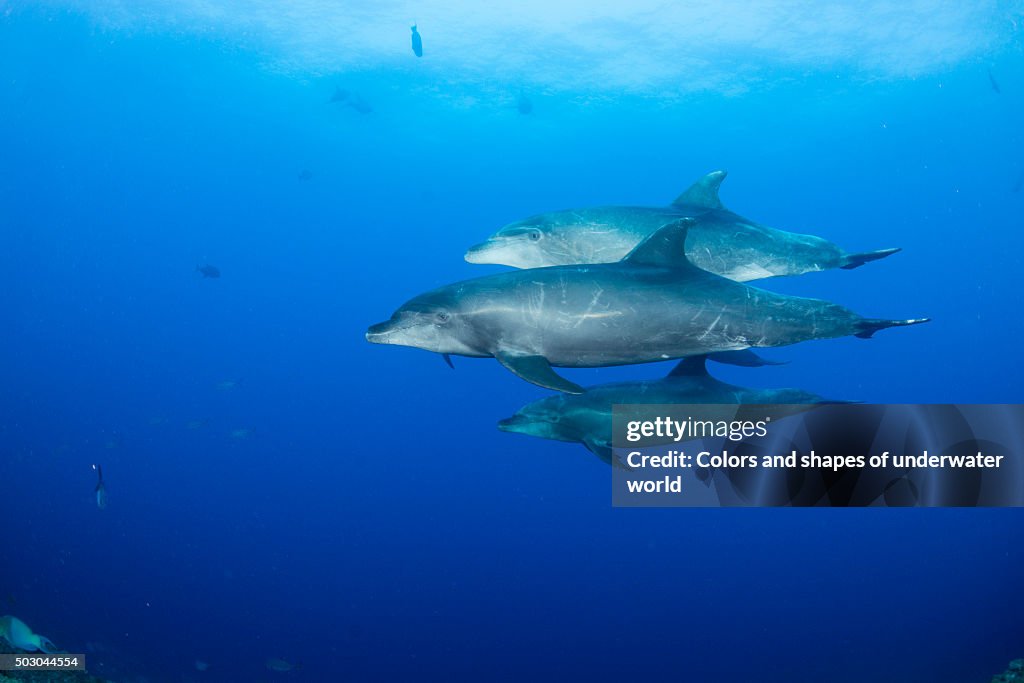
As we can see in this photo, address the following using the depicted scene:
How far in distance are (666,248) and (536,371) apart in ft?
4.04

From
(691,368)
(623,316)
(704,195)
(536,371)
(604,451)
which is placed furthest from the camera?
(691,368)

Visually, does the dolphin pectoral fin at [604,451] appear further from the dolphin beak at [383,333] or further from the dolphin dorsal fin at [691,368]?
the dolphin beak at [383,333]

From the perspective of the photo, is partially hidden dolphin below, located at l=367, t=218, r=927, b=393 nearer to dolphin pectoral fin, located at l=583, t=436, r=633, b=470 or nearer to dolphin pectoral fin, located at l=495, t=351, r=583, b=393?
dolphin pectoral fin, located at l=495, t=351, r=583, b=393

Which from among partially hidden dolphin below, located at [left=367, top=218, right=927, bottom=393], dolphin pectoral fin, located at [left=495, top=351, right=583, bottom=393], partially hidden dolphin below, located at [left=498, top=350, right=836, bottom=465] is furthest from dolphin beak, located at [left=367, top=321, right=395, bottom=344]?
partially hidden dolphin below, located at [left=498, top=350, right=836, bottom=465]

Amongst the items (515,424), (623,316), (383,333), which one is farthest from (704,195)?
(383,333)

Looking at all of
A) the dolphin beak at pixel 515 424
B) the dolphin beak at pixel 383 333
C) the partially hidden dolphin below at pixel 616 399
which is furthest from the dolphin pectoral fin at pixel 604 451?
the dolphin beak at pixel 383 333

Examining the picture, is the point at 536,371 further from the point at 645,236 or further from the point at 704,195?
the point at 704,195

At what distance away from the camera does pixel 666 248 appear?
411 cm

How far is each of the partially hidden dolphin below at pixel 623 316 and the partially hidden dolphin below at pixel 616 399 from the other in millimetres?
1507

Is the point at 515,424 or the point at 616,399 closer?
the point at 616,399

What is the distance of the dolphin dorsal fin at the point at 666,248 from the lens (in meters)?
4.04

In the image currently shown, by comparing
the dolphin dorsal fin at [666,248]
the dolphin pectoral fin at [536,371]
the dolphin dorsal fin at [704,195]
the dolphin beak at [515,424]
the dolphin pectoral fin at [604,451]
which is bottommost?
the dolphin pectoral fin at [604,451]

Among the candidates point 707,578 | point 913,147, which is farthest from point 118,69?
point 913,147

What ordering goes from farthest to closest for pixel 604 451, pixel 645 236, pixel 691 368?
pixel 691 368 < pixel 604 451 < pixel 645 236
